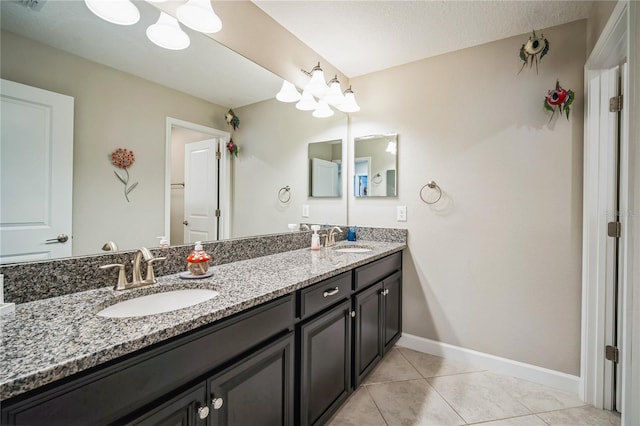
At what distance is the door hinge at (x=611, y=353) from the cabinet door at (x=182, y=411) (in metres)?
2.20

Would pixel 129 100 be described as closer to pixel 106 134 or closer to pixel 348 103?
pixel 106 134

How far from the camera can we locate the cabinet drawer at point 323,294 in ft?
4.25

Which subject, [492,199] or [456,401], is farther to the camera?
[492,199]

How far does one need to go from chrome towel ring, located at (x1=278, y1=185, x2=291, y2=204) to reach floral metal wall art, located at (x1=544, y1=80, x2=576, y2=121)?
182 cm

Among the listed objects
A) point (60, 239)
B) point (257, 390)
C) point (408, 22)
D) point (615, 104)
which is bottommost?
point (257, 390)

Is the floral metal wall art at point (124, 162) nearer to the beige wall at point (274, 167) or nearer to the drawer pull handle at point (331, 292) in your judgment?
the beige wall at point (274, 167)

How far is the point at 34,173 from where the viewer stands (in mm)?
966

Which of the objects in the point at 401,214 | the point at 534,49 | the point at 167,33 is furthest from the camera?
the point at 401,214

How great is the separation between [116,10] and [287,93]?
1101 mm

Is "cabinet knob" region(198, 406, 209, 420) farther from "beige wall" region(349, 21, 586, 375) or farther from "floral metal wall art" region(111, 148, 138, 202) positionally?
"beige wall" region(349, 21, 586, 375)

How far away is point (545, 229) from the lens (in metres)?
1.95

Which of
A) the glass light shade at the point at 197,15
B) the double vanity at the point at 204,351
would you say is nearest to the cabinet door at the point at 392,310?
the double vanity at the point at 204,351

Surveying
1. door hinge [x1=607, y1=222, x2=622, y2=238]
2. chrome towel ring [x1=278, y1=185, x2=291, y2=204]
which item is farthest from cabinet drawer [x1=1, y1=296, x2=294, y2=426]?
door hinge [x1=607, y1=222, x2=622, y2=238]

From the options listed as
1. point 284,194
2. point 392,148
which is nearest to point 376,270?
point 284,194
